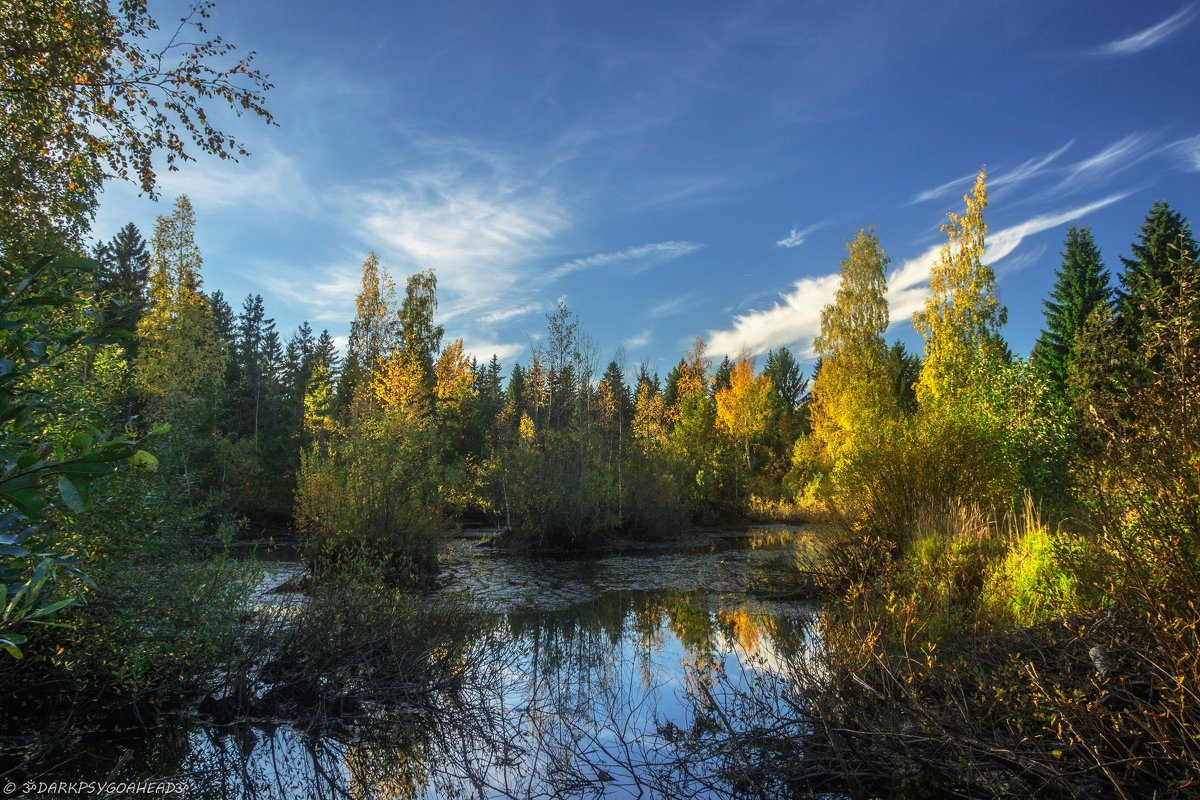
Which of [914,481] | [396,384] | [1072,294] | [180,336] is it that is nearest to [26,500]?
[914,481]

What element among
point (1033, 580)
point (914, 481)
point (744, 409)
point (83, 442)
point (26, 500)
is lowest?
point (1033, 580)

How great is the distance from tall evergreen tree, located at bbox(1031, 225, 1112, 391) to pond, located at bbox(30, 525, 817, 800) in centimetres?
2561

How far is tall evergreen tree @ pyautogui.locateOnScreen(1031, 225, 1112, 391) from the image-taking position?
84.7 feet

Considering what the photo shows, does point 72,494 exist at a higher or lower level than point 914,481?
higher

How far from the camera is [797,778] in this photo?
353cm

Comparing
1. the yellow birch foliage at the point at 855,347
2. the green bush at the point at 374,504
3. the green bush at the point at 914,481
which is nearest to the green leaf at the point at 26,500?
the green bush at the point at 374,504

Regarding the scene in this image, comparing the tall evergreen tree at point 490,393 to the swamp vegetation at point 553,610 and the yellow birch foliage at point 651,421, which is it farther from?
the swamp vegetation at point 553,610

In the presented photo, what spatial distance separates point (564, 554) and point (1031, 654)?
13.6 metres

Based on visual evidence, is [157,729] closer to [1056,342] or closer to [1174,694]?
[1174,694]

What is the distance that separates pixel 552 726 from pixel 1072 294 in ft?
106

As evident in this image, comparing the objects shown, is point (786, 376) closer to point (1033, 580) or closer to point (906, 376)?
point (906, 376)

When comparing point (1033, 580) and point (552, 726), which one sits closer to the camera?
point (552, 726)

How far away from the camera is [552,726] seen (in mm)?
4832

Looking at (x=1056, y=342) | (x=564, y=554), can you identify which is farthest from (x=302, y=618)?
(x=1056, y=342)
